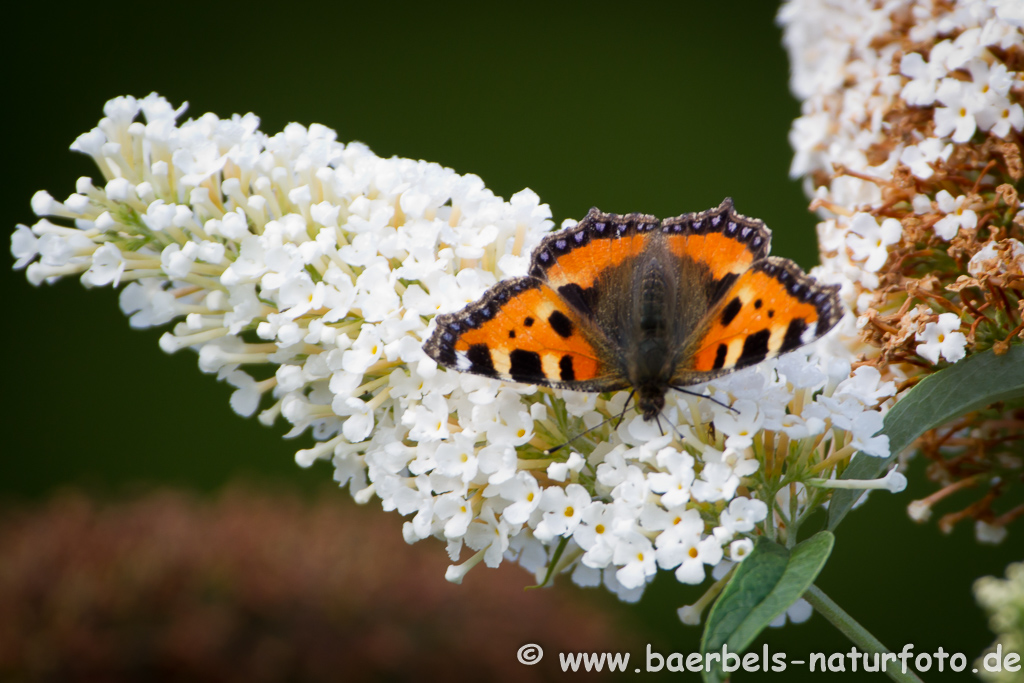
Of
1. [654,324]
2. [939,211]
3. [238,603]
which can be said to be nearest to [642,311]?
[654,324]

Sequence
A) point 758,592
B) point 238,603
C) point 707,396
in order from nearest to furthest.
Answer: point 758,592 → point 707,396 → point 238,603

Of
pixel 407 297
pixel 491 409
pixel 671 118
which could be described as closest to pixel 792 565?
pixel 491 409

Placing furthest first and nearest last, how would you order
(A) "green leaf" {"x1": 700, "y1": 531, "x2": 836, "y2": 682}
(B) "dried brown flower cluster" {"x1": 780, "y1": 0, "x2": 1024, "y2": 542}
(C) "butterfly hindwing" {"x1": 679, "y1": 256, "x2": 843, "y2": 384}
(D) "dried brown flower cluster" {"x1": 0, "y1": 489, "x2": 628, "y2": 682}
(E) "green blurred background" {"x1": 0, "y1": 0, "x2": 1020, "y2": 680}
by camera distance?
(E) "green blurred background" {"x1": 0, "y1": 0, "x2": 1020, "y2": 680} → (D) "dried brown flower cluster" {"x1": 0, "y1": 489, "x2": 628, "y2": 682} → (B) "dried brown flower cluster" {"x1": 780, "y1": 0, "x2": 1024, "y2": 542} → (C) "butterfly hindwing" {"x1": 679, "y1": 256, "x2": 843, "y2": 384} → (A) "green leaf" {"x1": 700, "y1": 531, "x2": 836, "y2": 682}

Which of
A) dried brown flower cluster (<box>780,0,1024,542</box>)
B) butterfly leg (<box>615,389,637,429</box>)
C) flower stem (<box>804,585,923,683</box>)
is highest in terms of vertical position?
dried brown flower cluster (<box>780,0,1024,542</box>)

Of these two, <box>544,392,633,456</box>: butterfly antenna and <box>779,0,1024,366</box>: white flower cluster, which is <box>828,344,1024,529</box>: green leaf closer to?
<box>779,0,1024,366</box>: white flower cluster

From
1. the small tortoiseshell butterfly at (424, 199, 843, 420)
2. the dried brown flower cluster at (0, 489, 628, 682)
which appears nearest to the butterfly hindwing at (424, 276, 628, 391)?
the small tortoiseshell butterfly at (424, 199, 843, 420)

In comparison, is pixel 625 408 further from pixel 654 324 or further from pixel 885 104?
pixel 885 104
